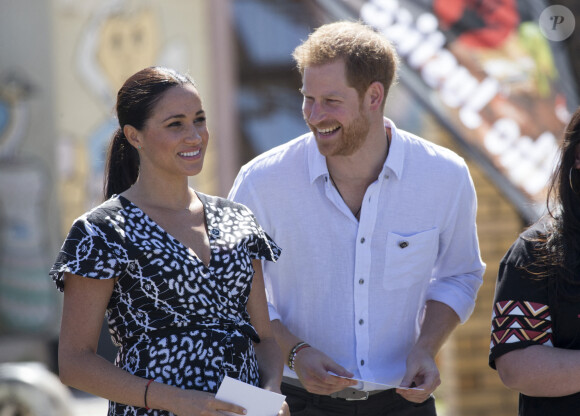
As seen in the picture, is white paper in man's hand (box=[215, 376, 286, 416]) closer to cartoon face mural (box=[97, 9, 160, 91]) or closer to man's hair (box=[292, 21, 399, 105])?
man's hair (box=[292, 21, 399, 105])

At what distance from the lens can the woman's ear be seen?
8.73 ft

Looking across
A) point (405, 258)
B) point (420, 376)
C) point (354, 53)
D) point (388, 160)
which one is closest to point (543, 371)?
point (420, 376)

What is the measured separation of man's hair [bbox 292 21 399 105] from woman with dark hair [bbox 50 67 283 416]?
648 mm

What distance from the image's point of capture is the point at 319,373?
3.02 m

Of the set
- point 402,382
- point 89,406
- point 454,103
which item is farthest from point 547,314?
point 89,406

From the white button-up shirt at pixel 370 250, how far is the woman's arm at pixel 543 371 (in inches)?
25.6

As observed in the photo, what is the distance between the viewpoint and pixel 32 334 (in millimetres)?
9695

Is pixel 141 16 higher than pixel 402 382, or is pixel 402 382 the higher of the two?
pixel 141 16

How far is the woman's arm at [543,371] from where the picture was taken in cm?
255

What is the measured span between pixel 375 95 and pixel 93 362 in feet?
4.73

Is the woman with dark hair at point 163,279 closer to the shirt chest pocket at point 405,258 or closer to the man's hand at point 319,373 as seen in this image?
the man's hand at point 319,373

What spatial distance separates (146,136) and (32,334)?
7.59 m

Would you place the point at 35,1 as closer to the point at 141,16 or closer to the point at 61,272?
the point at 141,16

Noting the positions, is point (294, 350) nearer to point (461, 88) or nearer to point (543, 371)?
point (543, 371)
